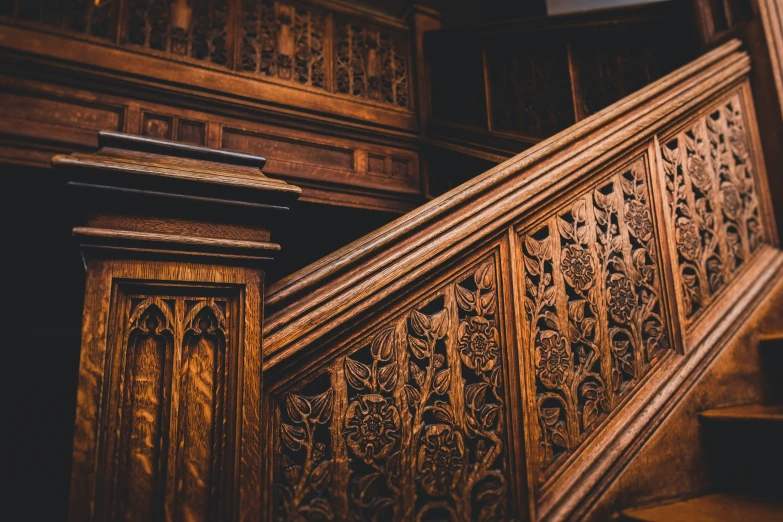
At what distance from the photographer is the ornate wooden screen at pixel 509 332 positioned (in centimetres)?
89

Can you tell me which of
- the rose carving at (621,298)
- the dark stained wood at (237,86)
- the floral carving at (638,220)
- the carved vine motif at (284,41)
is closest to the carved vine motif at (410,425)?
the rose carving at (621,298)

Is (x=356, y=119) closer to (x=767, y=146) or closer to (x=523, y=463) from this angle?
(x=767, y=146)

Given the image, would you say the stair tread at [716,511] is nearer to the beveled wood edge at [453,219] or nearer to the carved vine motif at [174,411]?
the beveled wood edge at [453,219]

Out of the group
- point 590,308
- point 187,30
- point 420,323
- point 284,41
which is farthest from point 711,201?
point 187,30

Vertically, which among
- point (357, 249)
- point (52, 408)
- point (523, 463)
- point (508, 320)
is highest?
point (357, 249)

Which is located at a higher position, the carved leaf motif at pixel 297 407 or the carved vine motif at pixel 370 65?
the carved vine motif at pixel 370 65

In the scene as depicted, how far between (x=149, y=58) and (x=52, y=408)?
2.09m

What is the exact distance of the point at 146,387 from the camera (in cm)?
73

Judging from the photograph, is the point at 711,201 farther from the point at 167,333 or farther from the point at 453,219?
the point at 167,333

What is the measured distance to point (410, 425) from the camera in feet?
3.15

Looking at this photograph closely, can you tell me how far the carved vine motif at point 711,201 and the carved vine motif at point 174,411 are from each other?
4.20 feet

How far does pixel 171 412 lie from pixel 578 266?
964mm

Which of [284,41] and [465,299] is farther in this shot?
[284,41]

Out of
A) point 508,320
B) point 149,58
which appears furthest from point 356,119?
point 508,320
